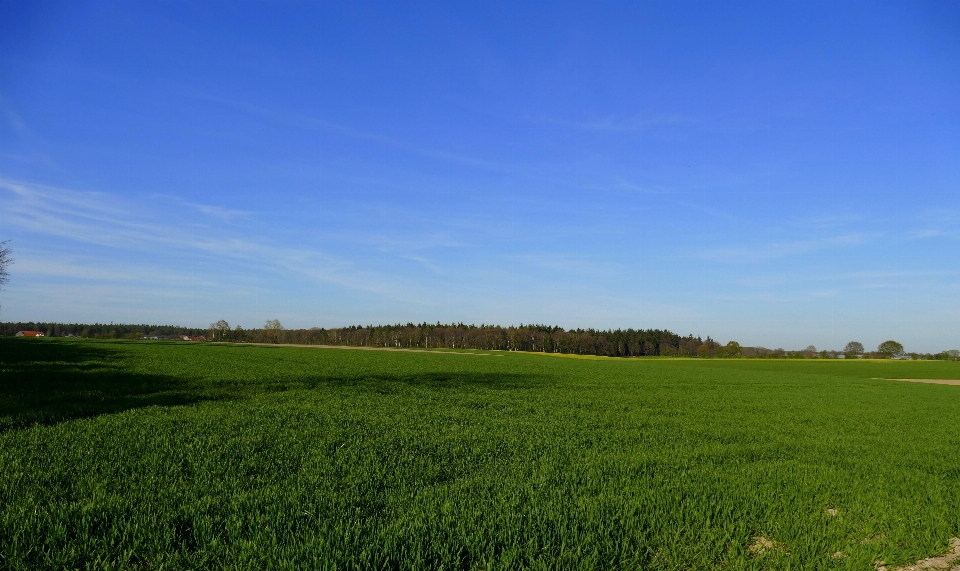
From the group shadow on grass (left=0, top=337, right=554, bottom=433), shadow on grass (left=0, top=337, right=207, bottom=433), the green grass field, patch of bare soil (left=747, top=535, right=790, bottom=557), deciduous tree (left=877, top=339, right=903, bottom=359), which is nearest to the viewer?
the green grass field

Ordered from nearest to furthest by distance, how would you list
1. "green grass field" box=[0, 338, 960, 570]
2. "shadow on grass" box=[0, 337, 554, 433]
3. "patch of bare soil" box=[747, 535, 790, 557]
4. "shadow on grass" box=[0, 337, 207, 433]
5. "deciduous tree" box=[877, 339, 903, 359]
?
1. "green grass field" box=[0, 338, 960, 570]
2. "patch of bare soil" box=[747, 535, 790, 557]
3. "shadow on grass" box=[0, 337, 207, 433]
4. "shadow on grass" box=[0, 337, 554, 433]
5. "deciduous tree" box=[877, 339, 903, 359]

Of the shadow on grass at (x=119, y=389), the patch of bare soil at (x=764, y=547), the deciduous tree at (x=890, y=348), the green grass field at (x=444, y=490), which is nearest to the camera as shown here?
the green grass field at (x=444, y=490)

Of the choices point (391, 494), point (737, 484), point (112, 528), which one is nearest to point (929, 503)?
point (737, 484)

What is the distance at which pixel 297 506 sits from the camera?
6.33 meters

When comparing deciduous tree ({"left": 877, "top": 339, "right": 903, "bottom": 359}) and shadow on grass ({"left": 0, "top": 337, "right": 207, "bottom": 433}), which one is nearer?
shadow on grass ({"left": 0, "top": 337, "right": 207, "bottom": 433})

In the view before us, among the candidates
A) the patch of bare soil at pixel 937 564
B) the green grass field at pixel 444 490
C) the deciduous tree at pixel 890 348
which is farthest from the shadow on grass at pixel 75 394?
the deciduous tree at pixel 890 348

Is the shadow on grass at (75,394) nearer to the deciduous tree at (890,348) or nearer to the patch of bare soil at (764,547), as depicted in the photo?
the patch of bare soil at (764,547)

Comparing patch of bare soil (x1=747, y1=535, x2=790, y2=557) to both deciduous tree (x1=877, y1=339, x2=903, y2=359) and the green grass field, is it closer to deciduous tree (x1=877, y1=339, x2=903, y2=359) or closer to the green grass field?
the green grass field

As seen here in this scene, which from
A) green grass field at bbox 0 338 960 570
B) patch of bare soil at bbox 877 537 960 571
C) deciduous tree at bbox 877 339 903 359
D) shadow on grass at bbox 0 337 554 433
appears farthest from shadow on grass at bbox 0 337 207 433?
deciduous tree at bbox 877 339 903 359

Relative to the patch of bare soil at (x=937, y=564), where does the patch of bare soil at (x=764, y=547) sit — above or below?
above

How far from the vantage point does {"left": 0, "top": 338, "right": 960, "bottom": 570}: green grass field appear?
17.4ft

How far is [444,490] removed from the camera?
7273 mm

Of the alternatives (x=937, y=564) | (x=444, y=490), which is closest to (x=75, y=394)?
(x=444, y=490)

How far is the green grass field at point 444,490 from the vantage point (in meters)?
5.29
